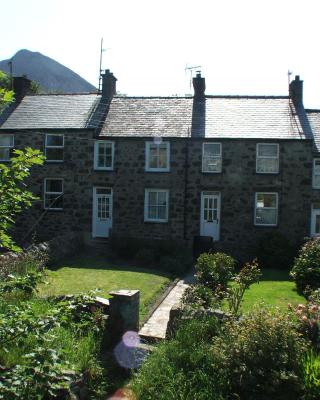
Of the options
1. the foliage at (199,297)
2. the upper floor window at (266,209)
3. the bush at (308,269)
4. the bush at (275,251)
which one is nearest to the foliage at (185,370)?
the foliage at (199,297)

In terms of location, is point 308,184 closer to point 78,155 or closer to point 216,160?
point 216,160

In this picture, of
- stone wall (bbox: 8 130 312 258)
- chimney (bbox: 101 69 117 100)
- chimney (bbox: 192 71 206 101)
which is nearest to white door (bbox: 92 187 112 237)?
stone wall (bbox: 8 130 312 258)

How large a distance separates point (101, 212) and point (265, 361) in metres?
17.6

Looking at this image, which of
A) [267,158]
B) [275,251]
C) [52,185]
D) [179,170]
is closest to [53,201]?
[52,185]

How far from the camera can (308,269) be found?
14.5 meters

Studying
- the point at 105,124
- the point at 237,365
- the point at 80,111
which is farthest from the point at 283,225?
the point at 237,365

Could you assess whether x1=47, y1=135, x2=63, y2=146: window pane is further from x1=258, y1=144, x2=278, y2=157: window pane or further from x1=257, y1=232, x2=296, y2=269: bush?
x1=257, y1=232, x2=296, y2=269: bush

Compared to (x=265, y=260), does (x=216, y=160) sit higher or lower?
higher

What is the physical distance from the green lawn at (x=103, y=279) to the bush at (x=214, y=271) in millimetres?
1556

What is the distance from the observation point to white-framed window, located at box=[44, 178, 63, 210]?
23.7m

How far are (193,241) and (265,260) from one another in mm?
3404

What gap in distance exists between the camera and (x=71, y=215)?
23.5 metres

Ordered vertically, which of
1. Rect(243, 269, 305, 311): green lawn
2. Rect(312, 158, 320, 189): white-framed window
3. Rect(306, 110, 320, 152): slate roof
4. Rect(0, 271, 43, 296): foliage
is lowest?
Rect(243, 269, 305, 311): green lawn

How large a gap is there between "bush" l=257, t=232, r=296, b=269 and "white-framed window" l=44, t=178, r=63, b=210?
10.5 metres
